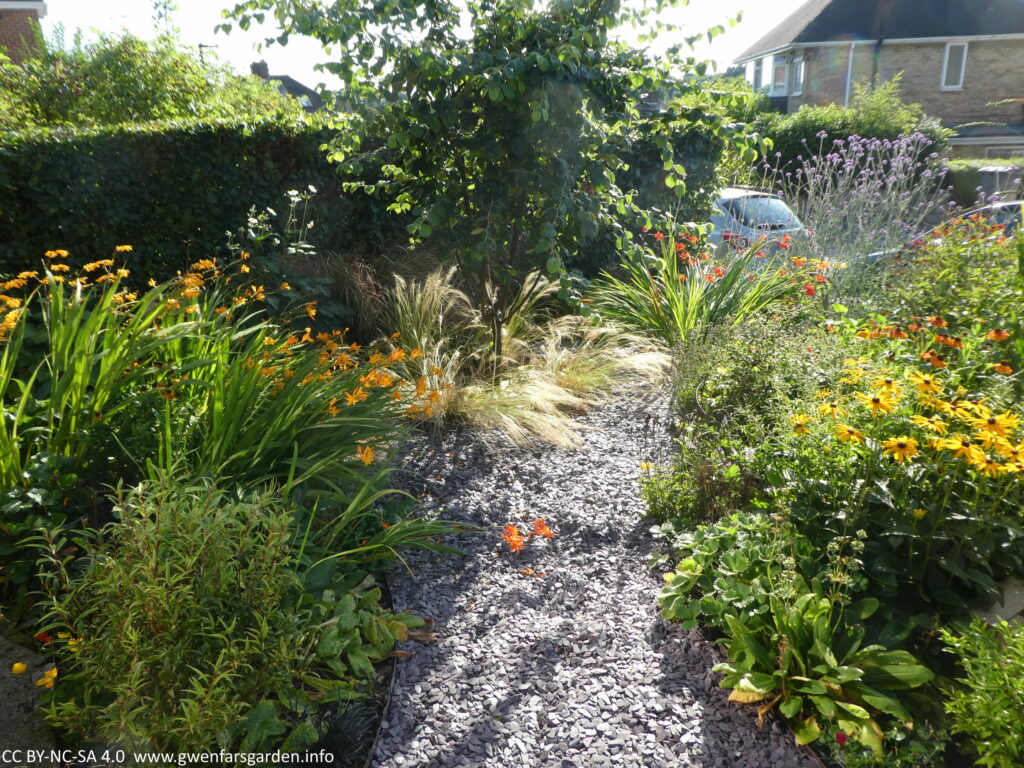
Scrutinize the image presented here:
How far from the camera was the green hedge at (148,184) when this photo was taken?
465 centimetres

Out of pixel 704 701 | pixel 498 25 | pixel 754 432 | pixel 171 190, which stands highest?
pixel 498 25

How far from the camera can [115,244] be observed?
16.7 feet

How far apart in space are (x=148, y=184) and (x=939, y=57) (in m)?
27.5

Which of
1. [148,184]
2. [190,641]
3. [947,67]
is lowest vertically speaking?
[190,641]

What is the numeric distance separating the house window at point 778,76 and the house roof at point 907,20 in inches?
115

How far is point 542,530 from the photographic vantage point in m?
3.13

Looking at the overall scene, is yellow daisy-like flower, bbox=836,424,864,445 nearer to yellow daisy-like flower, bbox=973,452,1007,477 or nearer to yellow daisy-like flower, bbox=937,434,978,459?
yellow daisy-like flower, bbox=937,434,978,459

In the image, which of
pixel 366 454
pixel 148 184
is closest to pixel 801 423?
pixel 366 454

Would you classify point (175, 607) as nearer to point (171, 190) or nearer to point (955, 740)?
point (955, 740)

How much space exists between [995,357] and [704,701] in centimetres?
251

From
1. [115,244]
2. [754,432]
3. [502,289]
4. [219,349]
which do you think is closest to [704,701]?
[754,432]

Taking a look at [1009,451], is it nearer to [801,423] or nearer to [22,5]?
[801,423]

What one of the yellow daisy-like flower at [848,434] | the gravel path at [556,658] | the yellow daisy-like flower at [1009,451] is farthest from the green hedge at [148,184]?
the yellow daisy-like flower at [1009,451]

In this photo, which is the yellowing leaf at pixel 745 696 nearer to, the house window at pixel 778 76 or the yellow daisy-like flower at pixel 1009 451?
the yellow daisy-like flower at pixel 1009 451
